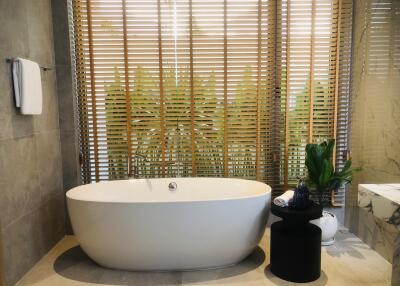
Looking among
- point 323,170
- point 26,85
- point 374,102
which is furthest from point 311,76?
point 26,85

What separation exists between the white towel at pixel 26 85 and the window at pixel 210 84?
2.01ft

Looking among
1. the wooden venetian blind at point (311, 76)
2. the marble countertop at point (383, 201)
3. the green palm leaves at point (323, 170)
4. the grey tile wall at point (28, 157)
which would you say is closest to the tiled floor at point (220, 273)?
the grey tile wall at point (28, 157)

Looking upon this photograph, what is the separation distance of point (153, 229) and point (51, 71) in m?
1.80

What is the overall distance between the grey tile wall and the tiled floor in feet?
0.66

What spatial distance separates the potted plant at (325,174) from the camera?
260 cm

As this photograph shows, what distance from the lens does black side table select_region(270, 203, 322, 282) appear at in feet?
6.86

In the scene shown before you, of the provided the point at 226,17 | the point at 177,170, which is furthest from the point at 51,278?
the point at 226,17

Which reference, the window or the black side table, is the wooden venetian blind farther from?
the black side table

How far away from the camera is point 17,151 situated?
7.27 feet

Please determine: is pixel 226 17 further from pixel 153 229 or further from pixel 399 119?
pixel 153 229

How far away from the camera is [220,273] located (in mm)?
2240

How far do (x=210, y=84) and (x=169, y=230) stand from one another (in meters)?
1.49

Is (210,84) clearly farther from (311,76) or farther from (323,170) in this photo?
(323,170)

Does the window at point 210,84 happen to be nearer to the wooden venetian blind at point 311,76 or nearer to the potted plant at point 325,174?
the wooden venetian blind at point 311,76
